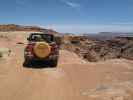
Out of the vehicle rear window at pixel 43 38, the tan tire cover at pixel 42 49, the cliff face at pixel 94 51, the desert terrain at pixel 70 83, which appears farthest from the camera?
the cliff face at pixel 94 51

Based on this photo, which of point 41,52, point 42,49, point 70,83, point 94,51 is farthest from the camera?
point 94,51

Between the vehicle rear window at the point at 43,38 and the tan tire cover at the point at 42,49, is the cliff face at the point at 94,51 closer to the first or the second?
the vehicle rear window at the point at 43,38

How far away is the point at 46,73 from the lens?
12.3m

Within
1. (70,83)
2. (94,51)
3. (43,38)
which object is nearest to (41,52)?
(43,38)

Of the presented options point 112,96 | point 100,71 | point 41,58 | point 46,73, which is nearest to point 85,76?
point 100,71

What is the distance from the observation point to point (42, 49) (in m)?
14.4

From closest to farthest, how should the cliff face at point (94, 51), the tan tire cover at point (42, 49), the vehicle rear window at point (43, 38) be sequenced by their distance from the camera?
the tan tire cover at point (42, 49), the vehicle rear window at point (43, 38), the cliff face at point (94, 51)

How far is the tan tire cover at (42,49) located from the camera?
563 inches

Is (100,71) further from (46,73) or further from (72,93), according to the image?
(72,93)

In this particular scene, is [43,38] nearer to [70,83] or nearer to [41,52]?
[41,52]

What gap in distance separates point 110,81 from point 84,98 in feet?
7.80

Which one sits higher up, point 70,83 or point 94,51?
point 70,83

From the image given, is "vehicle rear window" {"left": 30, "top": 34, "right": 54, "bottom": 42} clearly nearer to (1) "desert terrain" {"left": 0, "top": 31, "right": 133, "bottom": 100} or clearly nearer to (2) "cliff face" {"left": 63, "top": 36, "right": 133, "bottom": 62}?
(1) "desert terrain" {"left": 0, "top": 31, "right": 133, "bottom": 100}

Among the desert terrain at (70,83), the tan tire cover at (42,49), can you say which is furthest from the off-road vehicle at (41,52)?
the desert terrain at (70,83)
